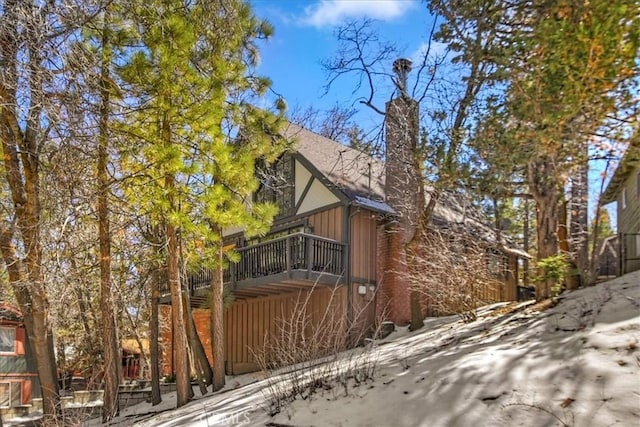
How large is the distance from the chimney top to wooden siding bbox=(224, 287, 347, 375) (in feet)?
18.0

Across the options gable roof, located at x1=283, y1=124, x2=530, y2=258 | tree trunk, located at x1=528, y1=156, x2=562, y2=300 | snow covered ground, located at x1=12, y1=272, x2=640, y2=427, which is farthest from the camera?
gable roof, located at x1=283, y1=124, x2=530, y2=258

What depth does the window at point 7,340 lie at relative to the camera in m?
19.8

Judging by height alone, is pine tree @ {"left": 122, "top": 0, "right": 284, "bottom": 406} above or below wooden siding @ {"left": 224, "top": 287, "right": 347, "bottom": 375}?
above

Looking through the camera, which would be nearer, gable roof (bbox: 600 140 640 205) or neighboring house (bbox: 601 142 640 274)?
gable roof (bbox: 600 140 640 205)

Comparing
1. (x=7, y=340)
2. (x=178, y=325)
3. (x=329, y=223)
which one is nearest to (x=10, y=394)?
(x=7, y=340)

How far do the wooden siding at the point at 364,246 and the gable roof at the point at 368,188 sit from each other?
1.66ft

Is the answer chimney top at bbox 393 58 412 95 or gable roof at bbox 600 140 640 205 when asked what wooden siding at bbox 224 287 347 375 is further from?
gable roof at bbox 600 140 640 205

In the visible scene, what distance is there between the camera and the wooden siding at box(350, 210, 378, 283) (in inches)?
560

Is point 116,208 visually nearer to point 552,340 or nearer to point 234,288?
point 234,288

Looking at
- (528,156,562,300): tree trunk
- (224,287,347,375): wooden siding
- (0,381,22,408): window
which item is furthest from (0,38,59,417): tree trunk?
(0,381,22,408): window

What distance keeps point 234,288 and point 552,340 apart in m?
9.68

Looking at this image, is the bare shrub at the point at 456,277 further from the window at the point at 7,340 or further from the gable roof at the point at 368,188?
the window at the point at 7,340

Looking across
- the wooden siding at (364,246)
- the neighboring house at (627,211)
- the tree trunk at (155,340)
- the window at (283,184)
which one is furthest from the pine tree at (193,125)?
the neighboring house at (627,211)

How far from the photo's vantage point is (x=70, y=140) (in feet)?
23.2
